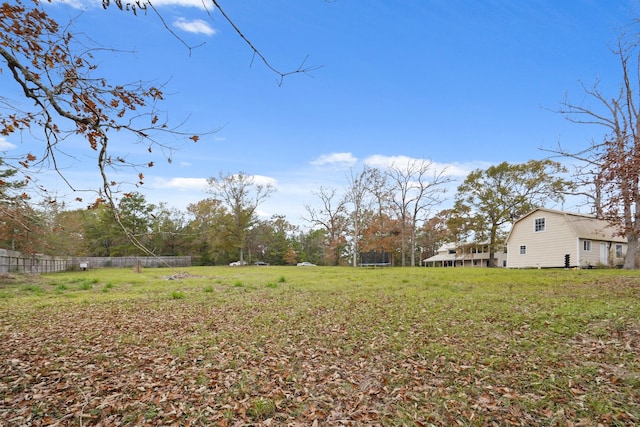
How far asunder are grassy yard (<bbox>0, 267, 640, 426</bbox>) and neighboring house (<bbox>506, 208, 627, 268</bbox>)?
642 inches

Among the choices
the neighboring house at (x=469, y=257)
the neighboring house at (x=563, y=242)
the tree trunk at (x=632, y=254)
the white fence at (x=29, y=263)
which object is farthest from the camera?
the neighboring house at (x=469, y=257)

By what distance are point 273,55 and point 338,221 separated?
3368cm

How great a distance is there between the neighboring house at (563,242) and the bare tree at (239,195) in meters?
24.6

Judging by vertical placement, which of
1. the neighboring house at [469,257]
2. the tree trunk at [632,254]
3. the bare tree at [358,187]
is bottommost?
the neighboring house at [469,257]

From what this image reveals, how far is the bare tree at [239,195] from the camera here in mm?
36000

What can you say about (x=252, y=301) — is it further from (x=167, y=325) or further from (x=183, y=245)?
(x=183, y=245)

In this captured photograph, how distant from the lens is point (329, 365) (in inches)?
172

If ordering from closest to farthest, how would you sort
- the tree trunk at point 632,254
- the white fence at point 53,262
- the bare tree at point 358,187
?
the tree trunk at point 632,254, the white fence at point 53,262, the bare tree at point 358,187

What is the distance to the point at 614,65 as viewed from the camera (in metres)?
14.4

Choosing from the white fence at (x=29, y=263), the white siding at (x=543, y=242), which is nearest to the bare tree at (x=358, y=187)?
the white siding at (x=543, y=242)

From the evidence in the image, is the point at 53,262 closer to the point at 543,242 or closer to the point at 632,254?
the point at 543,242

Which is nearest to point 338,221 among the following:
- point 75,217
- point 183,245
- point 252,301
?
point 183,245

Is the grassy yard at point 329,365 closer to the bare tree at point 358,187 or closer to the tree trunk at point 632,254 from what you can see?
the tree trunk at point 632,254

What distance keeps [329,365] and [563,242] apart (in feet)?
76.6
